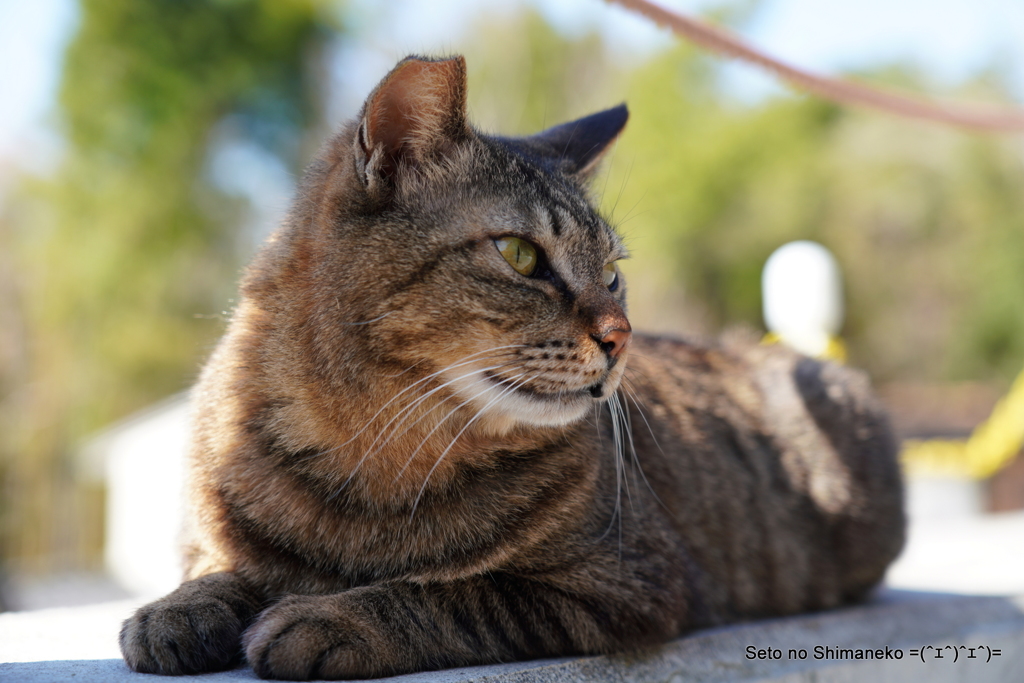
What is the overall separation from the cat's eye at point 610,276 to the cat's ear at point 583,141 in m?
0.34

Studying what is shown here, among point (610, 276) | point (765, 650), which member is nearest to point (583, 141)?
point (610, 276)

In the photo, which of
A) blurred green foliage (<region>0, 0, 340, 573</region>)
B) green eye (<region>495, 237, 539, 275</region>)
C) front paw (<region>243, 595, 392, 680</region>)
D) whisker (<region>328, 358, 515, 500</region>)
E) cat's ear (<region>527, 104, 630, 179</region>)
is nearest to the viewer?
front paw (<region>243, 595, 392, 680</region>)

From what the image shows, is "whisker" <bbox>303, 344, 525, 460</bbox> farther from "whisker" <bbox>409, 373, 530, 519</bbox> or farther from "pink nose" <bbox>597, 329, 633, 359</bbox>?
"pink nose" <bbox>597, 329, 633, 359</bbox>

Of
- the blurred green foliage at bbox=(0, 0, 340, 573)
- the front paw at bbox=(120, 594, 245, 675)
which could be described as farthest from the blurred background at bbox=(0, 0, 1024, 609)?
the front paw at bbox=(120, 594, 245, 675)

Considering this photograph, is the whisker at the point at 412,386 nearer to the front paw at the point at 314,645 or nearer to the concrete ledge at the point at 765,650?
the front paw at the point at 314,645

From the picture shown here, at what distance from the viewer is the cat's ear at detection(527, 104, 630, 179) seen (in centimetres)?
241

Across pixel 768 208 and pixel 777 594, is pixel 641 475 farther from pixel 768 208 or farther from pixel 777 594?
pixel 768 208

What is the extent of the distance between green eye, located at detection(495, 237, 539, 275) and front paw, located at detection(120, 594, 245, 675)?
3.23ft

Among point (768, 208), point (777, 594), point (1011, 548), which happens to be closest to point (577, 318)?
point (777, 594)

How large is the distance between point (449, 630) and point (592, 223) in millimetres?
1030

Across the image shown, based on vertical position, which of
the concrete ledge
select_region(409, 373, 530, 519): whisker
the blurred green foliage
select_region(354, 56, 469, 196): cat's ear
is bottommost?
the concrete ledge

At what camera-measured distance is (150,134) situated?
14695 millimetres

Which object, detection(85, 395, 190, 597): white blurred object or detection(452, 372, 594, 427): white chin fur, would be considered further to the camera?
detection(85, 395, 190, 597): white blurred object

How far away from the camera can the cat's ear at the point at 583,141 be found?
2.41 meters
